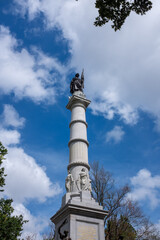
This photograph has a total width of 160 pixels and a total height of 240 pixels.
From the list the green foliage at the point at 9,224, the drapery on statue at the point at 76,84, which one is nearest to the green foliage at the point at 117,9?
the drapery on statue at the point at 76,84

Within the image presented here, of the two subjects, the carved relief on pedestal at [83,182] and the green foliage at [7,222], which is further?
the green foliage at [7,222]

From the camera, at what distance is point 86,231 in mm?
10797

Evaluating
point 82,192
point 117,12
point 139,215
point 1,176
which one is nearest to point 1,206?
point 1,176

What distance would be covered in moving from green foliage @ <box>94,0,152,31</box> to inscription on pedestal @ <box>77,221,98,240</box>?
856cm

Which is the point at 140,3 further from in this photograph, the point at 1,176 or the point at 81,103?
the point at 1,176

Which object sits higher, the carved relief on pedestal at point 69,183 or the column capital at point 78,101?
the column capital at point 78,101

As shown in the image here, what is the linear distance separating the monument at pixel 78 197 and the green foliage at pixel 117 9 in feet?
25.0

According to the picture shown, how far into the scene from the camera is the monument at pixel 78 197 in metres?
10.8

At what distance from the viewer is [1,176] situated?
15719 millimetres

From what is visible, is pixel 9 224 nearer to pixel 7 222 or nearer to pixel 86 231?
pixel 7 222

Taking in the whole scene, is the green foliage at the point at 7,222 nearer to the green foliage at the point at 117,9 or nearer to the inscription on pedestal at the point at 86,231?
the inscription on pedestal at the point at 86,231

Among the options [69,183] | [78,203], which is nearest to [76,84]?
[69,183]

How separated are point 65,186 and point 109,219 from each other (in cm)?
975

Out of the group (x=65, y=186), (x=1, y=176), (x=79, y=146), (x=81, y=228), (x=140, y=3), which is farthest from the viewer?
(x=1, y=176)
